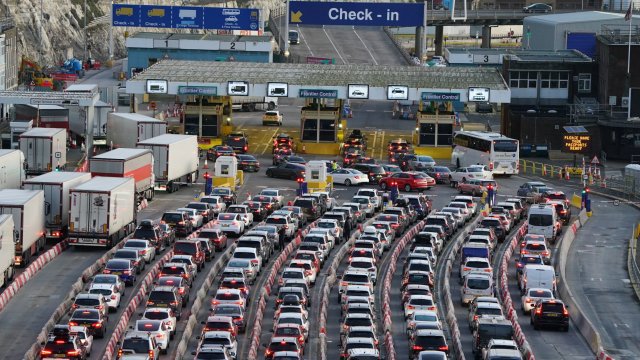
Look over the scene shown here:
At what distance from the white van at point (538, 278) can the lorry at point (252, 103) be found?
72.8 meters

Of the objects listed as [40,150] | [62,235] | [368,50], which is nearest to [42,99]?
[40,150]

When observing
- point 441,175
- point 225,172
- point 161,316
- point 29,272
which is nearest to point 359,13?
point 441,175

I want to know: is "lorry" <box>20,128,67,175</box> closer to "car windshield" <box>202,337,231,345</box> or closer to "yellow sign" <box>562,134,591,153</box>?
"yellow sign" <box>562,134,591,153</box>

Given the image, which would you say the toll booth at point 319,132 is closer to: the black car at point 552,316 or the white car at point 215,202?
the white car at point 215,202

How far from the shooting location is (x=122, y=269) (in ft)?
245

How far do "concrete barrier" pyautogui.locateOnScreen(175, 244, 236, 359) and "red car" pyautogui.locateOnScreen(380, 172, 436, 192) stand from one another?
23.7 metres

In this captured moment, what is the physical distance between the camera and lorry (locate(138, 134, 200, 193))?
10075cm

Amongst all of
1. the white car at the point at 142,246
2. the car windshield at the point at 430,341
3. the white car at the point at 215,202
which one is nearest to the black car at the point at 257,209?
the white car at the point at 215,202

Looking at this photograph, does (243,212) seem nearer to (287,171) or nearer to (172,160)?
(172,160)

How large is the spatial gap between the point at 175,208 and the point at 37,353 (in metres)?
34.9

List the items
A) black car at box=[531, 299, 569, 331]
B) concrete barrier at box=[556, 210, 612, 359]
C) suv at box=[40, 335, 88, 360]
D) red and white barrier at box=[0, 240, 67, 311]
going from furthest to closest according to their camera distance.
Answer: red and white barrier at box=[0, 240, 67, 311] < black car at box=[531, 299, 569, 331] < concrete barrier at box=[556, 210, 612, 359] < suv at box=[40, 335, 88, 360]

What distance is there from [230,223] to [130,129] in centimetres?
2577

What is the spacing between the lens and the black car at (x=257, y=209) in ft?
304

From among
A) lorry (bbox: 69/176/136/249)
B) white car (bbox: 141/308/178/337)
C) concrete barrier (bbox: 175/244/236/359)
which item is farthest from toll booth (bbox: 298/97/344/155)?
white car (bbox: 141/308/178/337)
